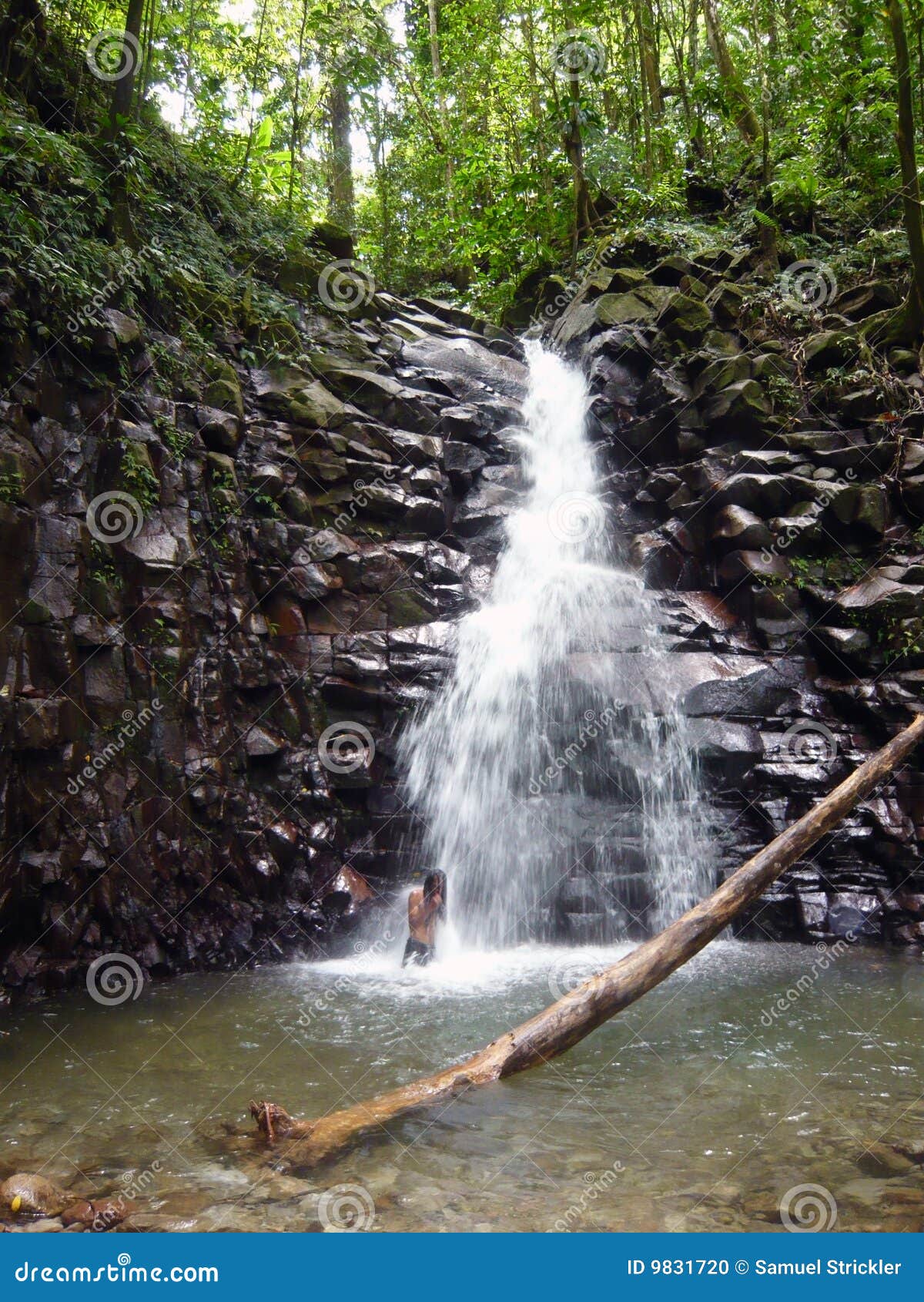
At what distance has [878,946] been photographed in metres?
7.21

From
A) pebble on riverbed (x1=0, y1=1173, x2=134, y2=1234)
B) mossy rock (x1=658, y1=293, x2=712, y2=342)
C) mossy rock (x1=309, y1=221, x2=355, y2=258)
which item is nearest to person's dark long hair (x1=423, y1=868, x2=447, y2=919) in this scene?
pebble on riverbed (x1=0, y1=1173, x2=134, y2=1234)

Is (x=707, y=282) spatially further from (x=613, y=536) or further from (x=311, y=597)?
(x=311, y=597)

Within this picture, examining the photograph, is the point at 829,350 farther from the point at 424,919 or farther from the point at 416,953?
the point at 416,953

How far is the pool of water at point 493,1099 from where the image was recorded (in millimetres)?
3307

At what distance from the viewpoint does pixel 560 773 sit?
8.28 m

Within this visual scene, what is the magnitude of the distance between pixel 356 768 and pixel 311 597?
6.23 ft

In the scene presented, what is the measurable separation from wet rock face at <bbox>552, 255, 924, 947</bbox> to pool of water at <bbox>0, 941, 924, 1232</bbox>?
52.1 inches

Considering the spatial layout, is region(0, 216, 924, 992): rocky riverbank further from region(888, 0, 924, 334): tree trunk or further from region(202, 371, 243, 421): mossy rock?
region(888, 0, 924, 334): tree trunk

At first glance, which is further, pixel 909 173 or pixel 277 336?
pixel 277 336

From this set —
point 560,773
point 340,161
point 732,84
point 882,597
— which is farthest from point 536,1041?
point 340,161

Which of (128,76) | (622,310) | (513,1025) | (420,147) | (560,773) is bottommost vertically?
(513,1025)

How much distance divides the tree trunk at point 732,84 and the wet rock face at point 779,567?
5936mm

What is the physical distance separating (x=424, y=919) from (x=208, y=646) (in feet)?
10.6

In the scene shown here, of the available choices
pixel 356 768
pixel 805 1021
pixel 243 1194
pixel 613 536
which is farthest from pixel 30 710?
pixel 613 536
